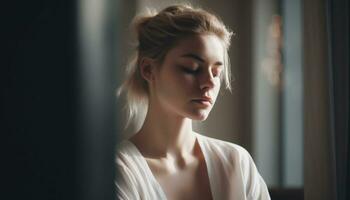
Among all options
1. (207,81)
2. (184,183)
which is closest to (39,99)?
(207,81)

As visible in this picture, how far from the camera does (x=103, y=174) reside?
0.12 meters

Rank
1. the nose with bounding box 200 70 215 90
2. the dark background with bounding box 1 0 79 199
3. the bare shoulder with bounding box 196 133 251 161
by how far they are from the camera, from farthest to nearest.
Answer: the bare shoulder with bounding box 196 133 251 161, the nose with bounding box 200 70 215 90, the dark background with bounding box 1 0 79 199

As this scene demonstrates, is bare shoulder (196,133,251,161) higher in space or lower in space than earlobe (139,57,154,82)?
lower

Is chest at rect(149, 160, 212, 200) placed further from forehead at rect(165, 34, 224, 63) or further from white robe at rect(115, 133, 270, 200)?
forehead at rect(165, 34, 224, 63)

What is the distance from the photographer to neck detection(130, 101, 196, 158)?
2.83 feet

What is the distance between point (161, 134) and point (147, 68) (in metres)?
0.14

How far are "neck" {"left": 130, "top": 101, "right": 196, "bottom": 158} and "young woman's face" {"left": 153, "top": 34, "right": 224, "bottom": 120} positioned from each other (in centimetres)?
3

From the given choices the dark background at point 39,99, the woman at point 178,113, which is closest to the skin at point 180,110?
the woman at point 178,113

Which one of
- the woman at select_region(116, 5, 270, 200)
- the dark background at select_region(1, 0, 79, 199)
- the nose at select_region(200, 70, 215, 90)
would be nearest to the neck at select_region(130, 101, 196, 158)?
the woman at select_region(116, 5, 270, 200)

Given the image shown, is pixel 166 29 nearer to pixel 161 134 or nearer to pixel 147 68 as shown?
pixel 147 68

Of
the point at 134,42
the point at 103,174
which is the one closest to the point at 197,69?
the point at 134,42

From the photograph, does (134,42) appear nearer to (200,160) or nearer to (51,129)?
(200,160)

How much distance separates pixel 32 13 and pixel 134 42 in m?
0.79

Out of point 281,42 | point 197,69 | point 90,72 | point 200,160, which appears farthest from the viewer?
point 281,42
